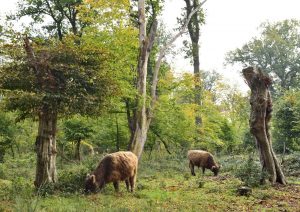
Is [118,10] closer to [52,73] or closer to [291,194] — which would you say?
[52,73]

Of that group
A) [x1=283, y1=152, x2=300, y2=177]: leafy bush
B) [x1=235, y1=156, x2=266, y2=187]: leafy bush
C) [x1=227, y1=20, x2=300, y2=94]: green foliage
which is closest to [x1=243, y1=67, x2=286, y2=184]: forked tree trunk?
[x1=235, y1=156, x2=266, y2=187]: leafy bush

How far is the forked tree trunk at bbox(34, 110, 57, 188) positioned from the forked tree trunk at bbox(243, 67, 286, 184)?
7747 mm

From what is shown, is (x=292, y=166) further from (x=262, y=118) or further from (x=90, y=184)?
(x=90, y=184)

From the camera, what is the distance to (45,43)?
1388 centimetres

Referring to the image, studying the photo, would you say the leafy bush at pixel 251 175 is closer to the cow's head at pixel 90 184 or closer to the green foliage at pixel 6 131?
the cow's head at pixel 90 184

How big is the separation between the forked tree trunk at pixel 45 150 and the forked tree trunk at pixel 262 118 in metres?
7.75

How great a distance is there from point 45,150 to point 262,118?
8.36 meters

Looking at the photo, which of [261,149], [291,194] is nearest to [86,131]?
[261,149]

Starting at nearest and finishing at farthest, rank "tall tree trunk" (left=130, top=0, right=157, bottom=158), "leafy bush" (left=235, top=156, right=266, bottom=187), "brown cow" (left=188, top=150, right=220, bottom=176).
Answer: "leafy bush" (left=235, top=156, right=266, bottom=187)
"tall tree trunk" (left=130, top=0, right=157, bottom=158)
"brown cow" (left=188, top=150, right=220, bottom=176)

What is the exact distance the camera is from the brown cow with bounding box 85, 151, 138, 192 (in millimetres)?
12641

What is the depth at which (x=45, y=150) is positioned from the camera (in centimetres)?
1298

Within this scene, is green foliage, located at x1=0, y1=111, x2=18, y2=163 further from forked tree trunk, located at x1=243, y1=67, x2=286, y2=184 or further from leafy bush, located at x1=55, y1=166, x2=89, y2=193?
forked tree trunk, located at x1=243, y1=67, x2=286, y2=184

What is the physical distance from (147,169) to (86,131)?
5.68 m

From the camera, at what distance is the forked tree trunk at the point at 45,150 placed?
12867mm
